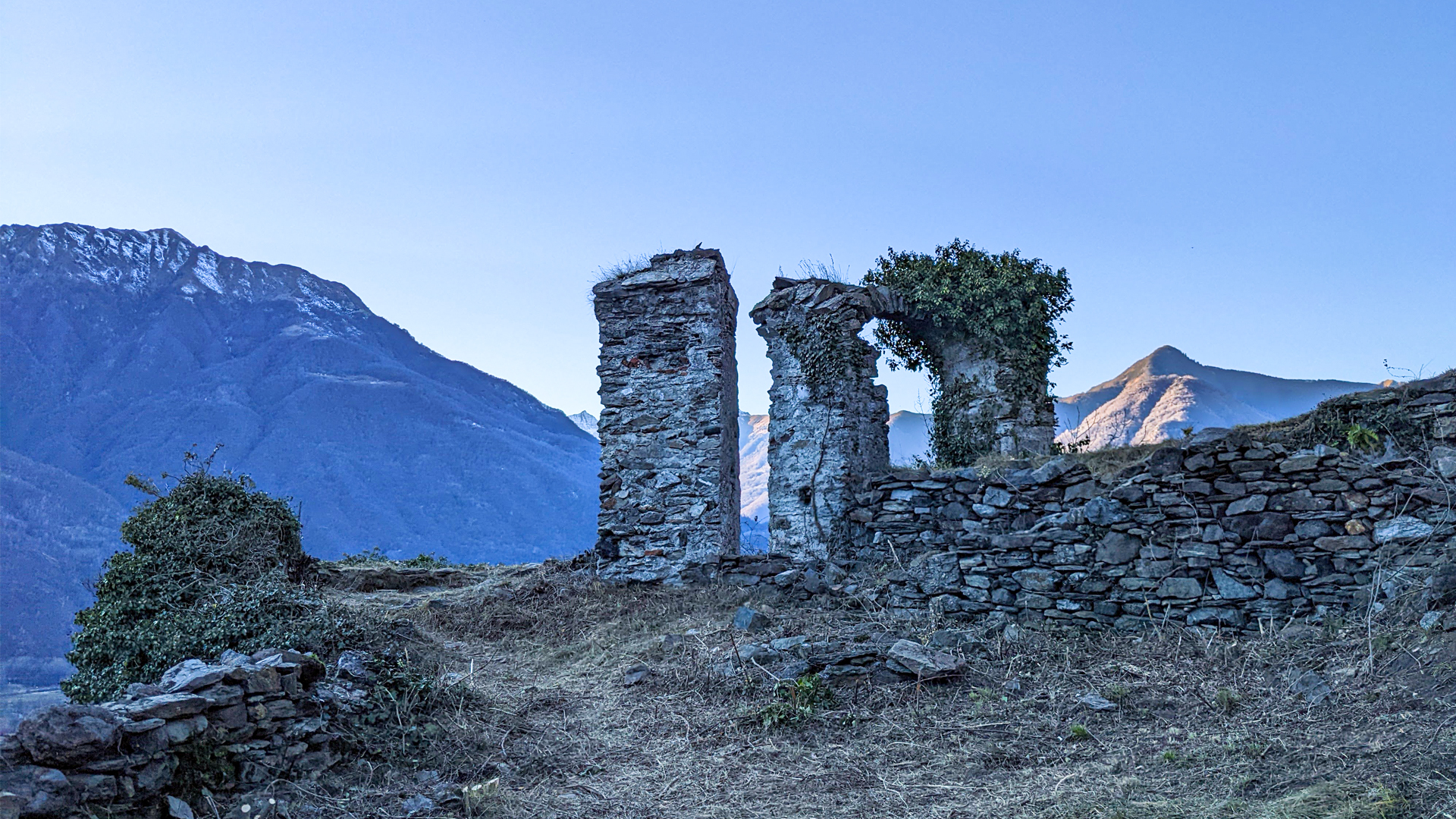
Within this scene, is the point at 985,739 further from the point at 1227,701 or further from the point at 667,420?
the point at 667,420

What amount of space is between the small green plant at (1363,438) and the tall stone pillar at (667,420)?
6186 mm

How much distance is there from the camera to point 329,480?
3912 centimetres

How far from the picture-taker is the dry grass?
→ 12.9 feet

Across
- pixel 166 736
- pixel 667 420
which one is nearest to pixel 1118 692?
pixel 166 736

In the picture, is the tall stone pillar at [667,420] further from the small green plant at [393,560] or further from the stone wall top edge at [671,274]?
the small green plant at [393,560]

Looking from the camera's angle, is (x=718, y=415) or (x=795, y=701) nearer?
(x=795, y=701)

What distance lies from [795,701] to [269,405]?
4562 centimetres

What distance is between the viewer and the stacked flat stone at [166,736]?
3582mm

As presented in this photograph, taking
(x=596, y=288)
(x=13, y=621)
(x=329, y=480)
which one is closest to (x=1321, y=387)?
(x=596, y=288)

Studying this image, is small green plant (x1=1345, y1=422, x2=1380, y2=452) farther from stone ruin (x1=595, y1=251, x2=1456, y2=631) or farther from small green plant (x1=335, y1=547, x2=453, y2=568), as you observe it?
small green plant (x1=335, y1=547, x2=453, y2=568)

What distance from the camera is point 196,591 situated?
25.6ft

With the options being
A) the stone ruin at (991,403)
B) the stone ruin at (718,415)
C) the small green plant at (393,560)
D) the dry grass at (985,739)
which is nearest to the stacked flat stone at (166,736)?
the dry grass at (985,739)

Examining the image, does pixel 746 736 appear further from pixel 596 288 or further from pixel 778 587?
pixel 596 288

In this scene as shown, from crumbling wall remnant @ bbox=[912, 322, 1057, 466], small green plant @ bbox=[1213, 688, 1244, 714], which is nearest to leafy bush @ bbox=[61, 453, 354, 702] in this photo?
small green plant @ bbox=[1213, 688, 1244, 714]
